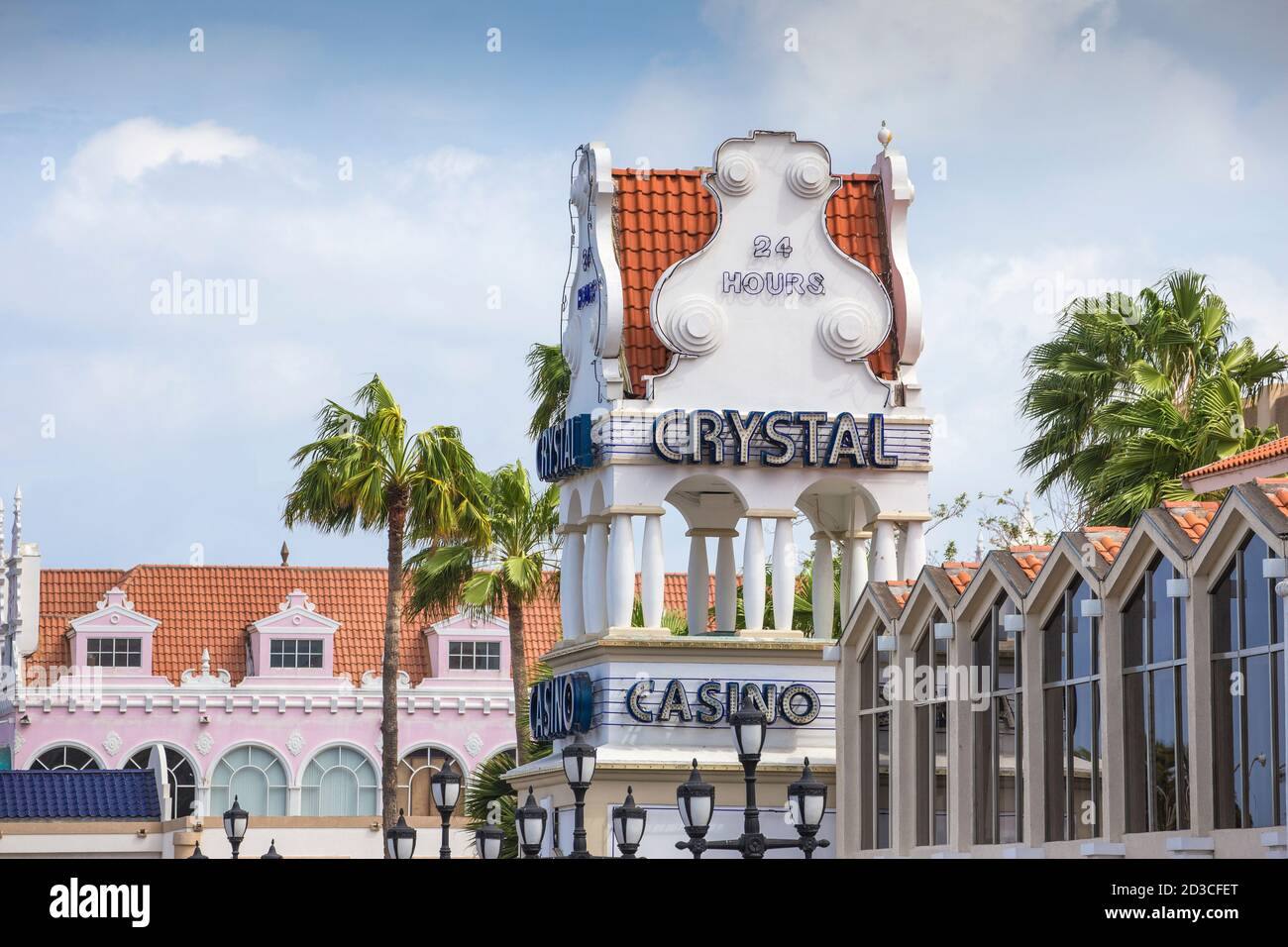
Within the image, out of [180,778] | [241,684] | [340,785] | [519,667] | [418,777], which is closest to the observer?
[519,667]

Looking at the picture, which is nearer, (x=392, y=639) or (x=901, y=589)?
(x=901, y=589)

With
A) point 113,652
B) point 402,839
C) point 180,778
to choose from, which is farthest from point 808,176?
point 113,652

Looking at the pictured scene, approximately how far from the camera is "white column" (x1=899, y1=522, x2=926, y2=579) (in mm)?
33438

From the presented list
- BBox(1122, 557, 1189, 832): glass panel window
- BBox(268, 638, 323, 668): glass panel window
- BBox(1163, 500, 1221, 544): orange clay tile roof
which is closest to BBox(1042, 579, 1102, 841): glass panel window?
BBox(1122, 557, 1189, 832): glass panel window

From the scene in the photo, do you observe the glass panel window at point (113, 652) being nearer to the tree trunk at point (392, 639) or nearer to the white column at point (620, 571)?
the tree trunk at point (392, 639)

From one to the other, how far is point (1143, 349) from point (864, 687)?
9179 mm

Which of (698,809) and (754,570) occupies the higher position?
(754,570)

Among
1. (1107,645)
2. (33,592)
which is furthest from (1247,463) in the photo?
(33,592)

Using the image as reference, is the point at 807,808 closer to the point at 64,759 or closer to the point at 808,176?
the point at 808,176

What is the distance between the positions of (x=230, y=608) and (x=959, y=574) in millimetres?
39554

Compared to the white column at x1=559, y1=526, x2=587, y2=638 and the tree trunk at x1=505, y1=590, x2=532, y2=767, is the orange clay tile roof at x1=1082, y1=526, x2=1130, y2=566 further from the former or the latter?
the tree trunk at x1=505, y1=590, x2=532, y2=767

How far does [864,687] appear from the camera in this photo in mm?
31688

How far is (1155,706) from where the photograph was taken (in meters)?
23.8
